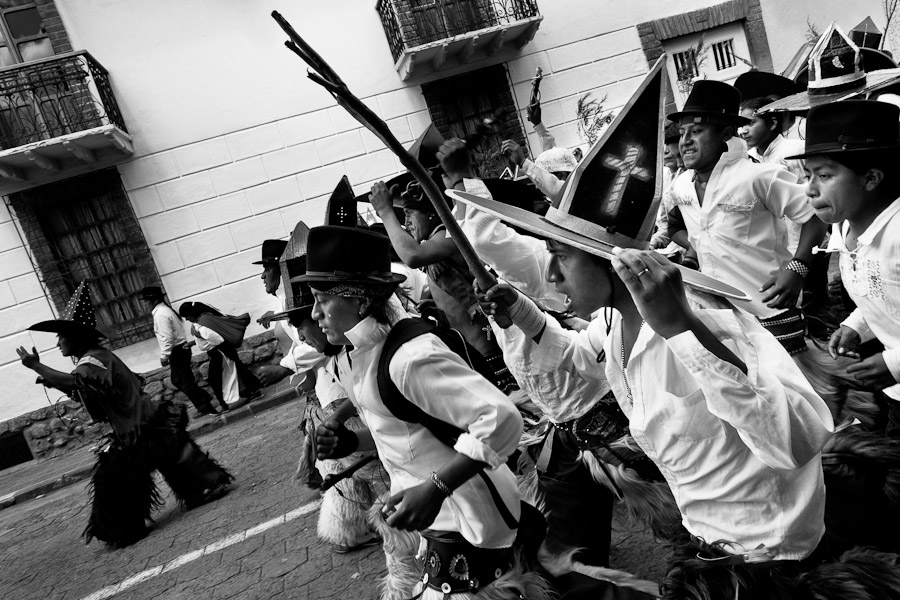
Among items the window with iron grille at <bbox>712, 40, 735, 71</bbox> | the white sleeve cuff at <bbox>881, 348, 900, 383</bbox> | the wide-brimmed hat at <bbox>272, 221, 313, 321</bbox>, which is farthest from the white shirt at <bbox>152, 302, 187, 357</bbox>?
the window with iron grille at <bbox>712, 40, 735, 71</bbox>

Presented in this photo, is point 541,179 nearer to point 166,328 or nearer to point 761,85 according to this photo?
point 761,85

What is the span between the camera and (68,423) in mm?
11133

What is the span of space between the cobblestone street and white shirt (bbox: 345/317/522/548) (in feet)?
4.19

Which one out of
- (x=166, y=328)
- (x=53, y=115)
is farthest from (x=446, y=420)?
(x=53, y=115)

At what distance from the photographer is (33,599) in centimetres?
519

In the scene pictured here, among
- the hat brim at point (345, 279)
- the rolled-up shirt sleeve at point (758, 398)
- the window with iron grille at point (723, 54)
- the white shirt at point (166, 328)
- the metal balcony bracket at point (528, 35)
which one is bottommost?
the white shirt at point (166, 328)

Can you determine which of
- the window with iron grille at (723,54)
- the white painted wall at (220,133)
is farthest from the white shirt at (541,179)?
the window with iron grille at (723,54)

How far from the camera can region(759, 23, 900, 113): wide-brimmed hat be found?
3.76 metres

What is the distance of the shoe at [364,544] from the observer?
441 cm

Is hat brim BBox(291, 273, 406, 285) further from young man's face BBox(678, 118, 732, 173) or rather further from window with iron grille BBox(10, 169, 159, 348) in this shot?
window with iron grille BBox(10, 169, 159, 348)

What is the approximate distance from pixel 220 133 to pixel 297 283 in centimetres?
951

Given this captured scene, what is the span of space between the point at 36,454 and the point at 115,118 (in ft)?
18.6

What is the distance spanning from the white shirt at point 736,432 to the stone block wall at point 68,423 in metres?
10.5

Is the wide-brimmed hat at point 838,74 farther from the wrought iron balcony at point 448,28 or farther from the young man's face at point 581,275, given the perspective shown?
the wrought iron balcony at point 448,28
